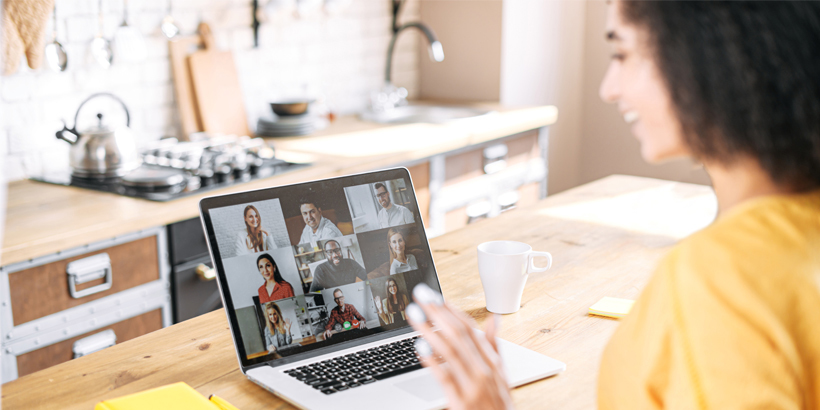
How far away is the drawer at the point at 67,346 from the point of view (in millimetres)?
1679

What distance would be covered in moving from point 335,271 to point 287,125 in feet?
6.31

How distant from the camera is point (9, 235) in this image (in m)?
1.65

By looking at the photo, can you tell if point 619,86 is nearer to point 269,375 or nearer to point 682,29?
point 682,29

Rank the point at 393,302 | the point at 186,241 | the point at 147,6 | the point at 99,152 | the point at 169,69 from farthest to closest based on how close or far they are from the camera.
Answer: the point at 169,69
the point at 147,6
the point at 99,152
the point at 186,241
the point at 393,302

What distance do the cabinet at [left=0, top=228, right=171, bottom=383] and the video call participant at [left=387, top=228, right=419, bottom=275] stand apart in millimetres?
984

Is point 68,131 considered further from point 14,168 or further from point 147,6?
point 147,6

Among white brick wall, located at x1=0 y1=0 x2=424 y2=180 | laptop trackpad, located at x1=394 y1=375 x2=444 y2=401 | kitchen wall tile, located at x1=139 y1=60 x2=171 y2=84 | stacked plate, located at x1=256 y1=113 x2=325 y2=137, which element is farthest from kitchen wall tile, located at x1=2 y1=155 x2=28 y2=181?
laptop trackpad, located at x1=394 y1=375 x2=444 y2=401

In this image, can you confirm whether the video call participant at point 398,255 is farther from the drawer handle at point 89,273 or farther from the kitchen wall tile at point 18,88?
the kitchen wall tile at point 18,88

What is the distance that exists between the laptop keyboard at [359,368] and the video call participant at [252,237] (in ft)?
0.57

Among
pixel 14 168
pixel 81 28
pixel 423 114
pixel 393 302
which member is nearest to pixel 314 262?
pixel 393 302

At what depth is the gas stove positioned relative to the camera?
6.62 ft

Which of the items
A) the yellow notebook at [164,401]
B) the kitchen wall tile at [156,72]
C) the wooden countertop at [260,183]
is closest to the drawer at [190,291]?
the wooden countertop at [260,183]

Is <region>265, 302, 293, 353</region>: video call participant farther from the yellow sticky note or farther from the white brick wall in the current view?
the white brick wall

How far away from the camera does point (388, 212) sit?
1098mm
